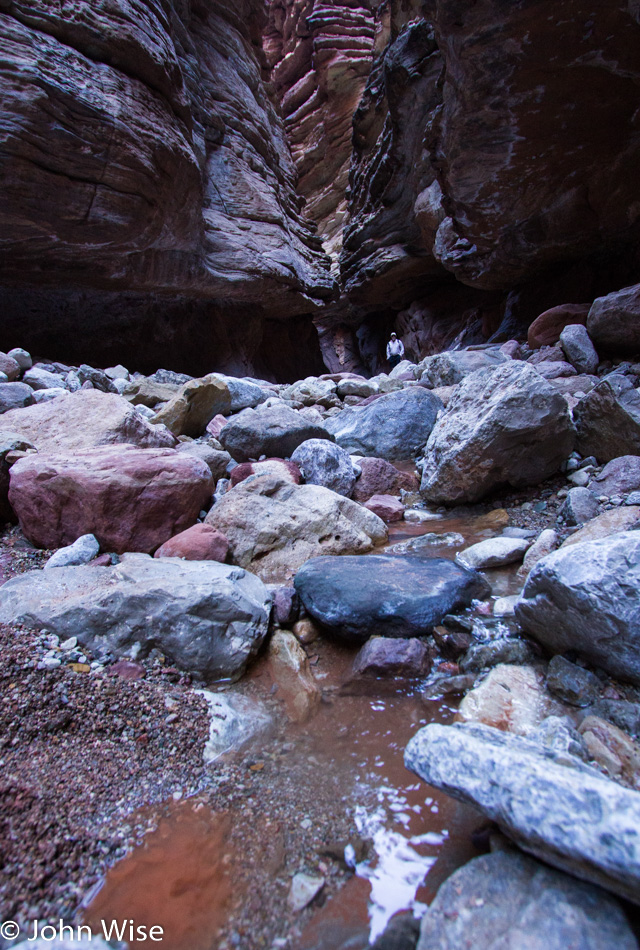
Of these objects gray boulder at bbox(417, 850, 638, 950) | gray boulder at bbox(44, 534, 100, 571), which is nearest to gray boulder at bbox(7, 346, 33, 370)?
gray boulder at bbox(44, 534, 100, 571)

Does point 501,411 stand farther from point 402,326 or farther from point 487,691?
point 402,326

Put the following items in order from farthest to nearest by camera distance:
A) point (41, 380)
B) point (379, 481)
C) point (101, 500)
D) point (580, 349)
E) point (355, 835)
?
point (41, 380), point (580, 349), point (379, 481), point (101, 500), point (355, 835)

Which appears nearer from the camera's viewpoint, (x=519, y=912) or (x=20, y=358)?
(x=519, y=912)

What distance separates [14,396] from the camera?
4.30 m

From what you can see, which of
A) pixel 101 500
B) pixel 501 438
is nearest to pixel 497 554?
pixel 501 438

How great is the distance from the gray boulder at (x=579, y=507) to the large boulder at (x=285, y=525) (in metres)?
1.12

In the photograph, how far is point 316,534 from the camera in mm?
2695

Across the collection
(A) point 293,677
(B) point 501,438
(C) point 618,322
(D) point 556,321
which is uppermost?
(D) point 556,321

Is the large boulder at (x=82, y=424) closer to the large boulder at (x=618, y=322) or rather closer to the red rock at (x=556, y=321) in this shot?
the large boulder at (x=618, y=322)

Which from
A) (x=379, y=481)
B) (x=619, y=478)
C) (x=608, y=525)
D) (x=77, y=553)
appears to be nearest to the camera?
(x=608, y=525)

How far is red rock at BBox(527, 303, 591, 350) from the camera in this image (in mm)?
6254

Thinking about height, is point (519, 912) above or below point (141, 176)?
below

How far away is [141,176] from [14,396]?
14.2 feet

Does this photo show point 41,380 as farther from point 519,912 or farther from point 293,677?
point 519,912
